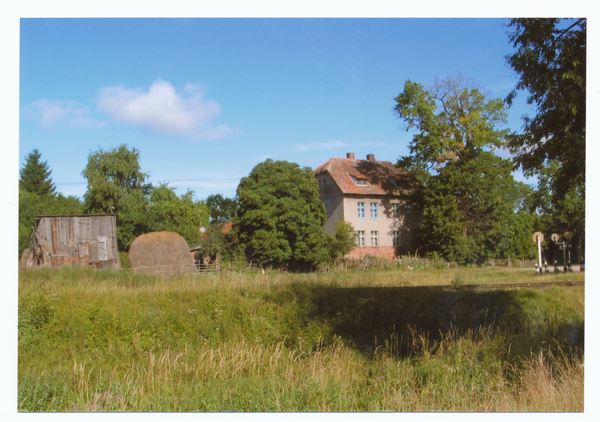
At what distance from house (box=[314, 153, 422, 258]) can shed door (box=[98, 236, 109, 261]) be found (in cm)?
1237

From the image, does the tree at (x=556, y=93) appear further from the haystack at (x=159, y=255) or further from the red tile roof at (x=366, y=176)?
the red tile roof at (x=366, y=176)

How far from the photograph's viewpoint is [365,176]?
26375 millimetres

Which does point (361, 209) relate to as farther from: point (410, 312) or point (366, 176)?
point (410, 312)

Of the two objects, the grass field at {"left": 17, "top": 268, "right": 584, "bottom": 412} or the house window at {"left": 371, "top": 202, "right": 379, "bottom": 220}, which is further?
the house window at {"left": 371, "top": 202, "right": 379, "bottom": 220}

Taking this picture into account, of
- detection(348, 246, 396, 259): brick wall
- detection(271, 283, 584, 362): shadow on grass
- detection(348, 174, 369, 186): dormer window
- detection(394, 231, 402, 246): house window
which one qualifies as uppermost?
detection(348, 174, 369, 186): dormer window

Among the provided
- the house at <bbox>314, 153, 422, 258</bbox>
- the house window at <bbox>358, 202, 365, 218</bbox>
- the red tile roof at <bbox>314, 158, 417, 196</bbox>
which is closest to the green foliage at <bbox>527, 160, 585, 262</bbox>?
the house at <bbox>314, 153, 422, 258</bbox>

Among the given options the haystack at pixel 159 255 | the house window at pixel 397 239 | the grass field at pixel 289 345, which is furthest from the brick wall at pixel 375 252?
the haystack at pixel 159 255

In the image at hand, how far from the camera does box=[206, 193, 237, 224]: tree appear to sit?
64.9 feet

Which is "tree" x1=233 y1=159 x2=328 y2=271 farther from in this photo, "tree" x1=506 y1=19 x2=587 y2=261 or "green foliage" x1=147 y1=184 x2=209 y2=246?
"tree" x1=506 y1=19 x2=587 y2=261

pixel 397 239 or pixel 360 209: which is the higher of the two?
pixel 360 209

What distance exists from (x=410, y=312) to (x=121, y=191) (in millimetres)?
10822

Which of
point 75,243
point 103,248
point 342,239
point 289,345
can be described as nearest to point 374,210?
point 342,239

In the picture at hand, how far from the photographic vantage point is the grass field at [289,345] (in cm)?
624

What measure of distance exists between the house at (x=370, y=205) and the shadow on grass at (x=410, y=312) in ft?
35.9
